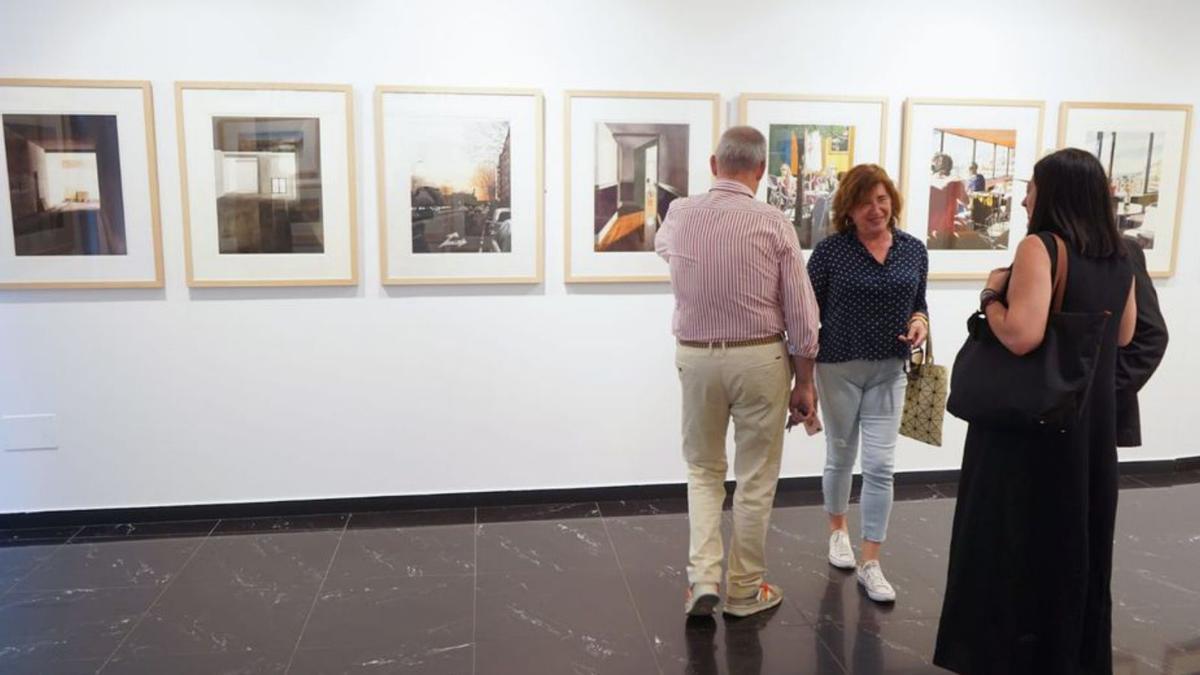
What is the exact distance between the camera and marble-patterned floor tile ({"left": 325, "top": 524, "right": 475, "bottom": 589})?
10.6 feet

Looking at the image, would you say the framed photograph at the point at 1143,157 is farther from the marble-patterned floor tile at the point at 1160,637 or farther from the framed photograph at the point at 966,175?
the marble-patterned floor tile at the point at 1160,637

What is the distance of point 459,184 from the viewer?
3.76 metres

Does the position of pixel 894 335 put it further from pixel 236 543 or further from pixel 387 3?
pixel 236 543

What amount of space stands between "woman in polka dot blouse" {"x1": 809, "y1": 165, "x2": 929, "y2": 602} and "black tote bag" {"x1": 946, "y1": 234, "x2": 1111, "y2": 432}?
70 centimetres

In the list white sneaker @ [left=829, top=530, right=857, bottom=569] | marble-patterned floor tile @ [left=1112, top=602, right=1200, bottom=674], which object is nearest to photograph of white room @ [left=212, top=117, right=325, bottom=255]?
white sneaker @ [left=829, top=530, right=857, bottom=569]

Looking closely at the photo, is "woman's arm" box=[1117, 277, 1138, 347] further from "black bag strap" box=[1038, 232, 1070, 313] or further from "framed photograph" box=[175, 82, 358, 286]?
"framed photograph" box=[175, 82, 358, 286]

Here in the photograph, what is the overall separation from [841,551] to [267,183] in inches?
114

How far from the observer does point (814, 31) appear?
Answer: 3.91 metres

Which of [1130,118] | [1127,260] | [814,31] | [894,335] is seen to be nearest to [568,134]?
[814,31]

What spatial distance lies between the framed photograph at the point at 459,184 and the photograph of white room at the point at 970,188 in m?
1.98

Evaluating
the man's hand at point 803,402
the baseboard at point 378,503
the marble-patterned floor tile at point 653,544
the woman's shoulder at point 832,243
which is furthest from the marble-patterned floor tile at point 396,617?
the woman's shoulder at point 832,243

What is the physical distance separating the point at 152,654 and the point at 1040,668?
2656mm

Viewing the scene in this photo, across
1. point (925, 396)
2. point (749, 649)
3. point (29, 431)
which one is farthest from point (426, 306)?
point (925, 396)

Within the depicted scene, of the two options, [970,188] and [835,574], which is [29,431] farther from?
[970,188]
